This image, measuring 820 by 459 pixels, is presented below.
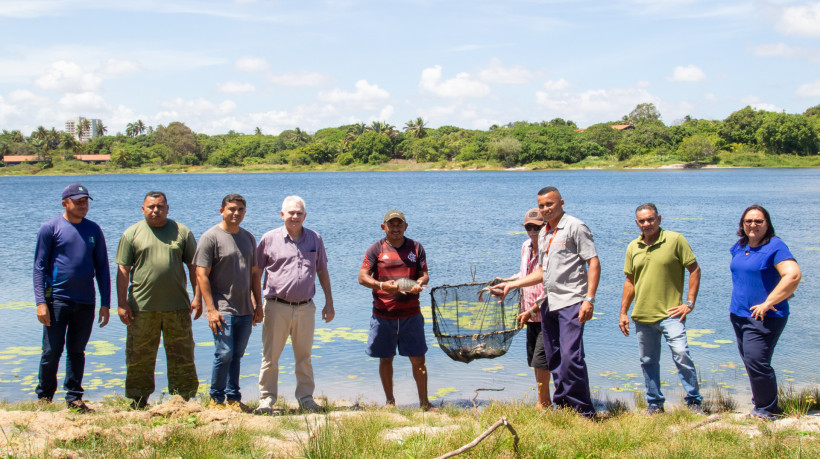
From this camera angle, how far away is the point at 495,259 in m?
20.0

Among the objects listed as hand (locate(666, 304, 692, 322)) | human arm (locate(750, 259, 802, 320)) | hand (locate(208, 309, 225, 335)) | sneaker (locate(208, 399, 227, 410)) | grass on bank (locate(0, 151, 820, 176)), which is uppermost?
grass on bank (locate(0, 151, 820, 176))

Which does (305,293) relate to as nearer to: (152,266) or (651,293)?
(152,266)

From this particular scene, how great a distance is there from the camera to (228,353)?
20.5 ft

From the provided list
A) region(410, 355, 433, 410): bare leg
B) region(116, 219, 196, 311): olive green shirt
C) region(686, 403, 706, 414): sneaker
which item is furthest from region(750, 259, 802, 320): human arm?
region(116, 219, 196, 311): olive green shirt

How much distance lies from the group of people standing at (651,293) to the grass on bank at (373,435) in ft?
1.36

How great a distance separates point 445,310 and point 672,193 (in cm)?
4849

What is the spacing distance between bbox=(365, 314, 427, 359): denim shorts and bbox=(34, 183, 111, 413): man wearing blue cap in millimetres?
2608

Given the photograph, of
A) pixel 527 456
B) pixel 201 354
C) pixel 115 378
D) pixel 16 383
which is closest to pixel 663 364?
pixel 527 456

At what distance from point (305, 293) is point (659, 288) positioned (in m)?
3.22

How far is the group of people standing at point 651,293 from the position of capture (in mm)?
5629

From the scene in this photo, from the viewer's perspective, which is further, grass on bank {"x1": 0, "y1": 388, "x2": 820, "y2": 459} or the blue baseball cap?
the blue baseball cap

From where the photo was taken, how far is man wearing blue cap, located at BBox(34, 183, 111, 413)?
19.7 feet

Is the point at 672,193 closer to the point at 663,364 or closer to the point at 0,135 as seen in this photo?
the point at 663,364

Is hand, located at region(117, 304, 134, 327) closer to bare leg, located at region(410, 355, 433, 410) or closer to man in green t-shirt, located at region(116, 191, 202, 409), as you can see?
man in green t-shirt, located at region(116, 191, 202, 409)
